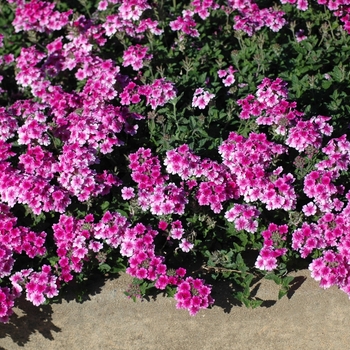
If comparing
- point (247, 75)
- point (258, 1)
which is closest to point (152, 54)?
point (247, 75)

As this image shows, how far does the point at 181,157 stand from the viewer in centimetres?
415

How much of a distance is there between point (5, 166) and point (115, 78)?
1.14 meters

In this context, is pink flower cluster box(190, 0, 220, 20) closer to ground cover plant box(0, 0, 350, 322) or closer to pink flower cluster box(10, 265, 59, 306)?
ground cover plant box(0, 0, 350, 322)

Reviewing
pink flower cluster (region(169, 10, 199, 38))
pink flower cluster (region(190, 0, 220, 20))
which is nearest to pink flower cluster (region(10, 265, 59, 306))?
pink flower cluster (region(169, 10, 199, 38))

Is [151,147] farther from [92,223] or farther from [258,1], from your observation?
[258,1]

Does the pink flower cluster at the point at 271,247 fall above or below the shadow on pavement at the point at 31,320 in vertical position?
above

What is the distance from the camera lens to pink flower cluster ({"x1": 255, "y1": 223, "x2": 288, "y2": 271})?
393 cm

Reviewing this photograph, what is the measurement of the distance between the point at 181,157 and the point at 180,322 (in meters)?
1.03

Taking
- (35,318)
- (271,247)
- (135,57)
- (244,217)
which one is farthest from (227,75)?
(35,318)

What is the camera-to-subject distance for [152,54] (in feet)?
17.1

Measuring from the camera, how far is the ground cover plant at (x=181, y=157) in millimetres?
4031

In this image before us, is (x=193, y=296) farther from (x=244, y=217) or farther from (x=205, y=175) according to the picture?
(x=205, y=175)

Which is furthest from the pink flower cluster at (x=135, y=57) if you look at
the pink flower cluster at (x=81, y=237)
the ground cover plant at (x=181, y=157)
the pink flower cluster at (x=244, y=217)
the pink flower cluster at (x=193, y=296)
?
the pink flower cluster at (x=193, y=296)

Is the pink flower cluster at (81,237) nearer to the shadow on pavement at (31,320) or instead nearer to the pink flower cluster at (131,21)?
the shadow on pavement at (31,320)
